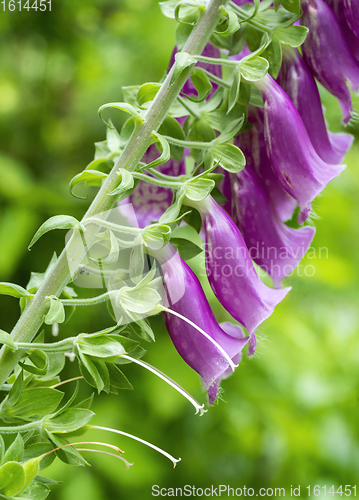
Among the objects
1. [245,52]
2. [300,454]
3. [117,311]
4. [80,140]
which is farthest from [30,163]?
[117,311]

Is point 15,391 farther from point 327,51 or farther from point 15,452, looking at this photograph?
point 327,51

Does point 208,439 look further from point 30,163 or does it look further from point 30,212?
point 30,163

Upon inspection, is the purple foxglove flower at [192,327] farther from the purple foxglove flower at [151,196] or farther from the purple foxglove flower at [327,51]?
the purple foxglove flower at [327,51]

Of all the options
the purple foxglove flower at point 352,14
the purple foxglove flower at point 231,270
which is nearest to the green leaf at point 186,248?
the purple foxglove flower at point 231,270

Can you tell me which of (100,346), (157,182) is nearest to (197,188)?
(157,182)

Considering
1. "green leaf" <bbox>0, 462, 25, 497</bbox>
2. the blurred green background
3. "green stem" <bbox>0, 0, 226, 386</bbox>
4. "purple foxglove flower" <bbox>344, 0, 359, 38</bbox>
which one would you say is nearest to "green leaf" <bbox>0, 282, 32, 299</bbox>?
"green stem" <bbox>0, 0, 226, 386</bbox>

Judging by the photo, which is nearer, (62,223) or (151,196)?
(62,223)

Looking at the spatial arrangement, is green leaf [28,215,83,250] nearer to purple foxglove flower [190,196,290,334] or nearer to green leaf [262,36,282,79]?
purple foxglove flower [190,196,290,334]
